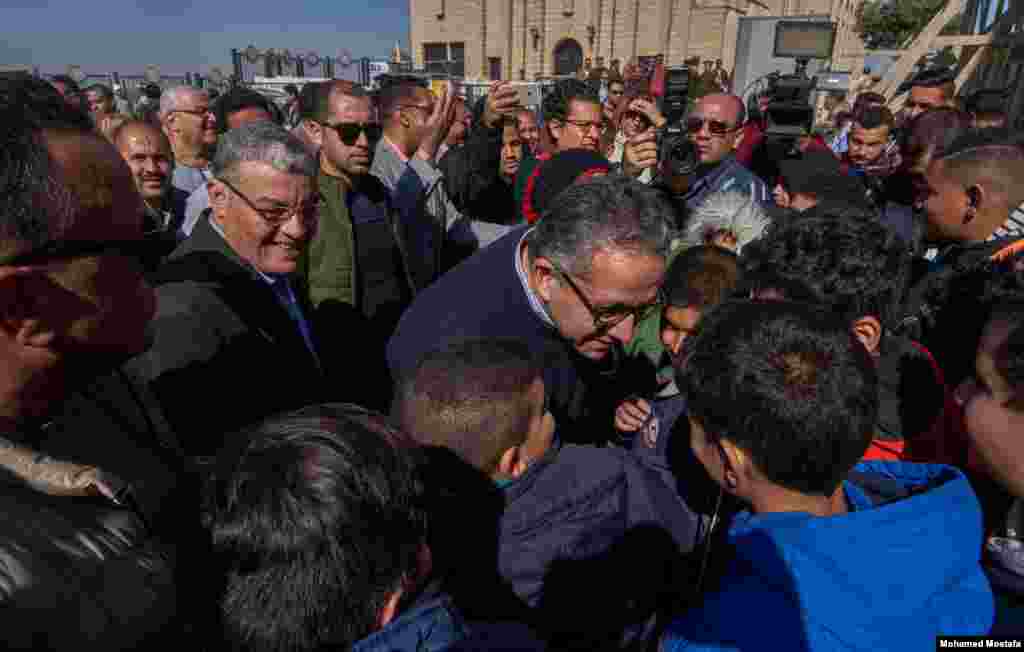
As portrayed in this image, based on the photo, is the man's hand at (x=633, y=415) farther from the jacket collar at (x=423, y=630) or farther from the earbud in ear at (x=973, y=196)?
the earbud in ear at (x=973, y=196)

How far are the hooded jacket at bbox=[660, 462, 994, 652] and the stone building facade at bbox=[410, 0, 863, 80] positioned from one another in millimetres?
31742

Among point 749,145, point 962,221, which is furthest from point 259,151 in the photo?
point 749,145

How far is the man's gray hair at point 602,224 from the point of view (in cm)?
196

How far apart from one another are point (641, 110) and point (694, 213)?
113 cm

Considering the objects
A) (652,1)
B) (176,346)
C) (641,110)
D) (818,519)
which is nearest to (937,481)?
(818,519)

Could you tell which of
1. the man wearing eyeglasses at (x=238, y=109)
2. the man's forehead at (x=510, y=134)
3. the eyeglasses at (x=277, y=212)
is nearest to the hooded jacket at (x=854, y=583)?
the eyeglasses at (x=277, y=212)

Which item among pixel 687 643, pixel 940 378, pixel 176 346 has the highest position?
pixel 176 346

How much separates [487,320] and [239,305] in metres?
0.83

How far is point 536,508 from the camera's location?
1423 mm

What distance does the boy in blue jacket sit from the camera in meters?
1.16

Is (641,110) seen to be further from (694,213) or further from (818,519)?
(818,519)

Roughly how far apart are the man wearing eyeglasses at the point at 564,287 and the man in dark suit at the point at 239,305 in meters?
0.43

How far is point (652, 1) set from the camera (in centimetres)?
3228

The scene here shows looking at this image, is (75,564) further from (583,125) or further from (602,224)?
(583,125)
